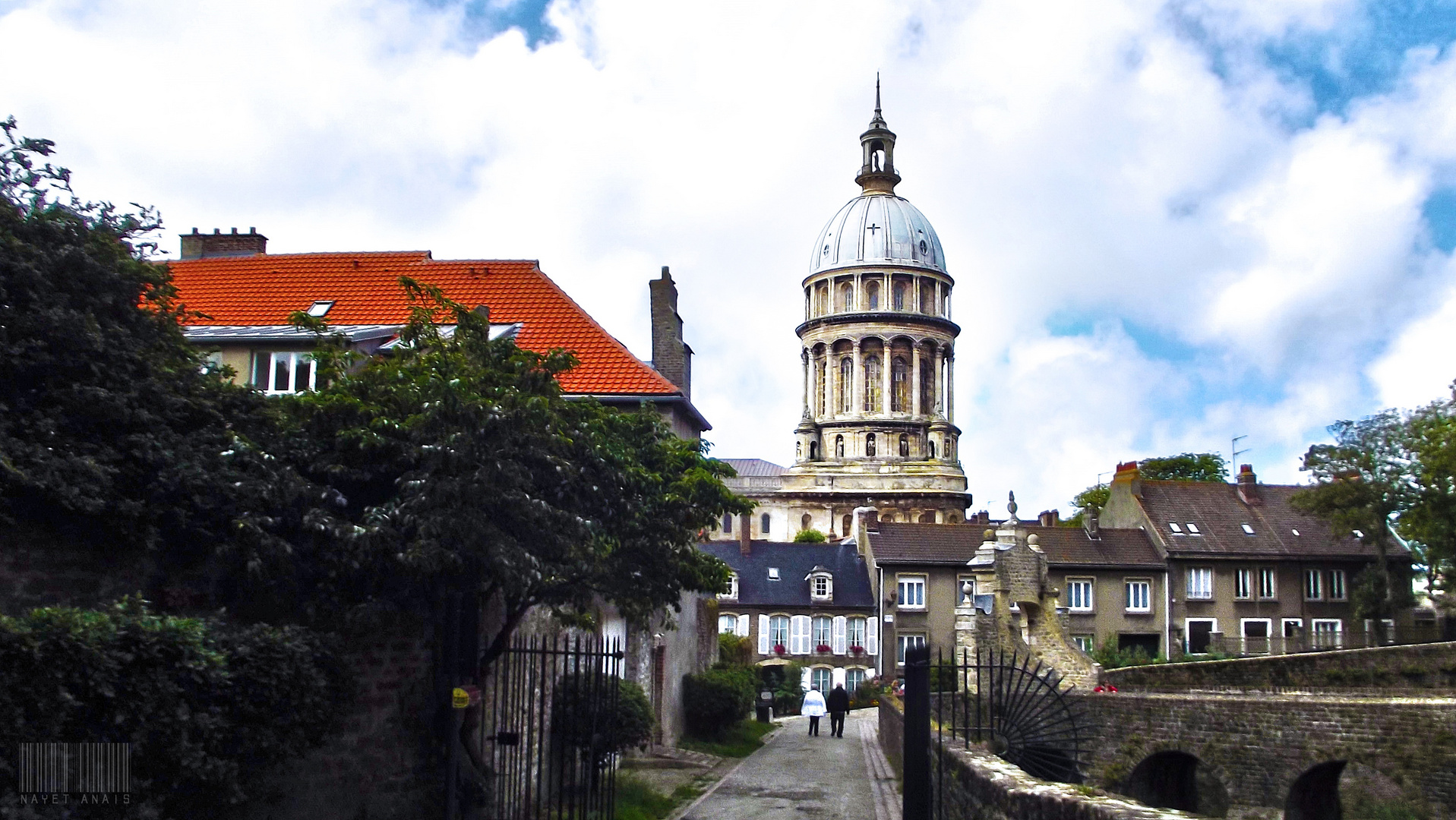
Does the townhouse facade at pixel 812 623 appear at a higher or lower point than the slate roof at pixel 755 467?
lower

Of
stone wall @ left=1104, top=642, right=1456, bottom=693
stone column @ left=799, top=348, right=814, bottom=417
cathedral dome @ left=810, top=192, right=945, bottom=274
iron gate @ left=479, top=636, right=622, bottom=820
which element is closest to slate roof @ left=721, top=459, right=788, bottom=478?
stone column @ left=799, top=348, right=814, bottom=417

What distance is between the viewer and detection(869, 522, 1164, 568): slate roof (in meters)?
49.1

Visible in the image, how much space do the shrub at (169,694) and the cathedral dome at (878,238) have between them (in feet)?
256

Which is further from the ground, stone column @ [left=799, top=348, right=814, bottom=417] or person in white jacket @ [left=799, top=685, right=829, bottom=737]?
stone column @ [left=799, top=348, right=814, bottom=417]

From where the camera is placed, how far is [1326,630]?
48.8 meters

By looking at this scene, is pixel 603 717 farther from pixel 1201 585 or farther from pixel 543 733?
pixel 1201 585

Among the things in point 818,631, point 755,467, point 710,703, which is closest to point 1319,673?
point 710,703

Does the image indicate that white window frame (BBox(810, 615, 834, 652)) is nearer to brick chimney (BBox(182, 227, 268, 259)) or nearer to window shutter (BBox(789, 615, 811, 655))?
window shutter (BBox(789, 615, 811, 655))

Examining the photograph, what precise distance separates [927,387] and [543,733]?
252 ft

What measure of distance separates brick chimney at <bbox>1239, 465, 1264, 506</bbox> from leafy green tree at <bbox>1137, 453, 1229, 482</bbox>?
82.2ft

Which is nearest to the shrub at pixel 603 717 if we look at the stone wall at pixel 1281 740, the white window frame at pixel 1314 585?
the stone wall at pixel 1281 740

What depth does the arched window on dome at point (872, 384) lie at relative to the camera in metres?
88.7

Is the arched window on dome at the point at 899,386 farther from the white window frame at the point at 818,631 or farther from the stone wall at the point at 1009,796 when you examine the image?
the stone wall at the point at 1009,796

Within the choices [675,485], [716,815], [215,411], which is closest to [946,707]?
[716,815]
